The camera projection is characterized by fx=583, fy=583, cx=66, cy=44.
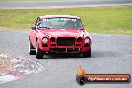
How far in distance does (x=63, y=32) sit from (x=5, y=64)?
9.46 ft

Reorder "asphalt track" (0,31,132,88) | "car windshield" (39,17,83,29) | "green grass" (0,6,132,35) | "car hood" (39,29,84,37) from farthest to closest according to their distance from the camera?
"green grass" (0,6,132,35), "car windshield" (39,17,83,29), "car hood" (39,29,84,37), "asphalt track" (0,31,132,88)

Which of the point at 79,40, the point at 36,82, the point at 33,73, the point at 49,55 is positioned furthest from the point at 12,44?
A: the point at 36,82

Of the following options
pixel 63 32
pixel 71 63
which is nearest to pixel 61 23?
pixel 63 32

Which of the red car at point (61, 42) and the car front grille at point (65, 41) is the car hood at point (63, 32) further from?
the car front grille at point (65, 41)

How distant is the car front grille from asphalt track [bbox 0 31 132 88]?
483 millimetres

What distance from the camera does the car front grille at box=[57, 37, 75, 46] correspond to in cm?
1847

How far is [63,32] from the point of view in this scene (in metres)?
18.9

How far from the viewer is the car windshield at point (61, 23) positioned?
19.9 m

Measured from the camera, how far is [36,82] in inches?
501

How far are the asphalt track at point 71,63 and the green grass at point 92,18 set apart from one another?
759cm

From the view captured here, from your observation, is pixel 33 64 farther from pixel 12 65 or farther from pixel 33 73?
pixel 33 73

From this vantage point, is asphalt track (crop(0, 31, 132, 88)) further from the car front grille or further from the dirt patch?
the dirt patch

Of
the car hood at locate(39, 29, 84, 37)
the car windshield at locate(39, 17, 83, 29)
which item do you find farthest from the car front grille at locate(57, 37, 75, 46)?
the car windshield at locate(39, 17, 83, 29)

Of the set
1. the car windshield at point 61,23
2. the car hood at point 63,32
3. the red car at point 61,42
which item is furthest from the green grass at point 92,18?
the red car at point 61,42
